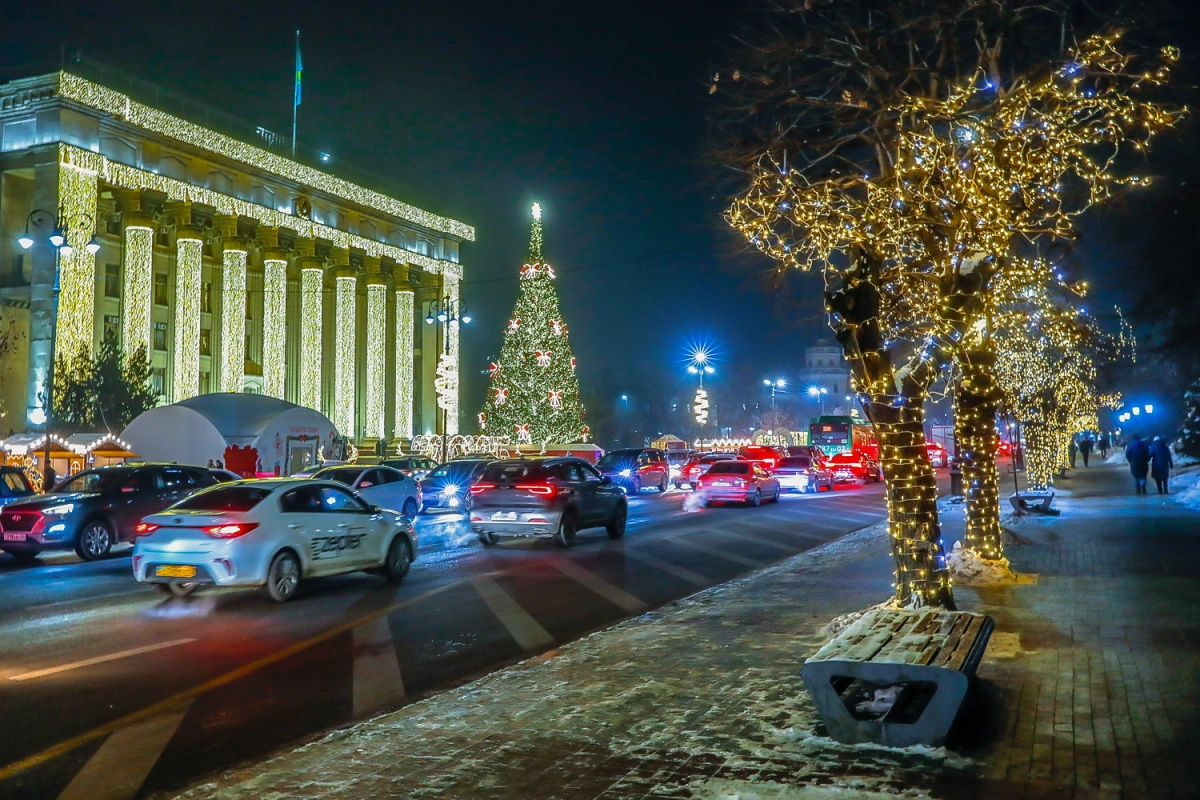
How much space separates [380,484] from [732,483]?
36.5 feet

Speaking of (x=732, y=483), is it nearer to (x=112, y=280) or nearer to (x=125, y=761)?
(x=125, y=761)

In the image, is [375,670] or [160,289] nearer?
[375,670]

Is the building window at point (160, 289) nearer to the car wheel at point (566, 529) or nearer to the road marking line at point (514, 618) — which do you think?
the car wheel at point (566, 529)

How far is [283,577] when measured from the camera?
13.3 metres

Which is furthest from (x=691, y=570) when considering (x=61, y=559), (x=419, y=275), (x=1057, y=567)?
(x=419, y=275)

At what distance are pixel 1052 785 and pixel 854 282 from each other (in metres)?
5.41

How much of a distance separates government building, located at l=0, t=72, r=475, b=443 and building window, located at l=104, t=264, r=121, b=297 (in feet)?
0.32

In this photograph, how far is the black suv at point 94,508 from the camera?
17.9 metres

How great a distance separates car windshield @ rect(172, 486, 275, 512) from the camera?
13391mm

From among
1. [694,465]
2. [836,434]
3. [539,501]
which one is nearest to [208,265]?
[694,465]

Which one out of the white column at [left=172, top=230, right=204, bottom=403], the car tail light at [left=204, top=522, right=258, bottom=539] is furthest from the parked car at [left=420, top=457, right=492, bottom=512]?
the white column at [left=172, top=230, right=204, bottom=403]

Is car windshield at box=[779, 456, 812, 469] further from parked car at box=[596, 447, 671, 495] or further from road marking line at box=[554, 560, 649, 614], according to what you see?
road marking line at box=[554, 560, 649, 614]

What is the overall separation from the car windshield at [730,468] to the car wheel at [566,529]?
1223 cm

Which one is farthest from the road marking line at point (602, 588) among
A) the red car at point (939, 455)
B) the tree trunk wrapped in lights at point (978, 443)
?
the red car at point (939, 455)
